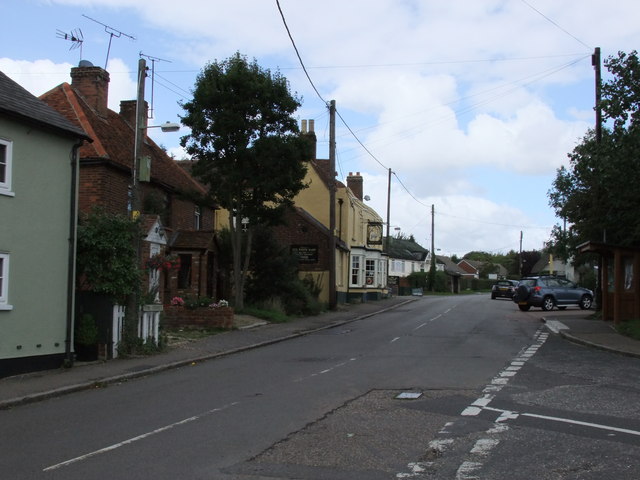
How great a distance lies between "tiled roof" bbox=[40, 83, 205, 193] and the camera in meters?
21.2

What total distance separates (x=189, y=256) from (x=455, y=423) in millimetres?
19427

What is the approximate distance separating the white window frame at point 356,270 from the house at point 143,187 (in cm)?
1518

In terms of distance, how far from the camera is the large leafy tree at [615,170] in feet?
59.5

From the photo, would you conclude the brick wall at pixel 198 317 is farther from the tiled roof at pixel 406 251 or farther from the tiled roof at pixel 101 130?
the tiled roof at pixel 406 251

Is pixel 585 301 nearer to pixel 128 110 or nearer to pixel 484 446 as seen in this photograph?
pixel 128 110

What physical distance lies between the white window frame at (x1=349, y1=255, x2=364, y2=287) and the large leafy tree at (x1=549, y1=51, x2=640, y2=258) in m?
18.3

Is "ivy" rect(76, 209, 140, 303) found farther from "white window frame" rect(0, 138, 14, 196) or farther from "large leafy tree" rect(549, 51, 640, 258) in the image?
"large leafy tree" rect(549, 51, 640, 258)

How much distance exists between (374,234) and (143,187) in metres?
25.2

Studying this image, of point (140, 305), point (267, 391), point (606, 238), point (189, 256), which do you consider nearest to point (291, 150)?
point (189, 256)

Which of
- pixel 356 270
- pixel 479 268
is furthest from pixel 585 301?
pixel 479 268

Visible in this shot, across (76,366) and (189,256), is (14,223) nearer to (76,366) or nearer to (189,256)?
(76,366)

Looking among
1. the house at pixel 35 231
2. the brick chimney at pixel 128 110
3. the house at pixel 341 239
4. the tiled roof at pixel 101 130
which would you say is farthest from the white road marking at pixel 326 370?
the brick chimney at pixel 128 110

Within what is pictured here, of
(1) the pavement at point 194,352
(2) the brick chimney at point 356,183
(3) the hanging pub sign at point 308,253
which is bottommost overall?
(1) the pavement at point 194,352

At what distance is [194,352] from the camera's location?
616 inches
